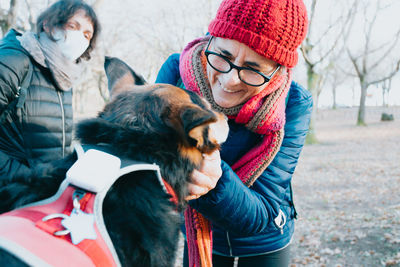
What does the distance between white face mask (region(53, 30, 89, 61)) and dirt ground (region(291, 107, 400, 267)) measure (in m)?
4.62

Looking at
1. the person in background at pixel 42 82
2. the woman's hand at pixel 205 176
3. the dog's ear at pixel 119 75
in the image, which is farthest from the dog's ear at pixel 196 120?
the person in background at pixel 42 82

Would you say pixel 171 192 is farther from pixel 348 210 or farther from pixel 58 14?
pixel 348 210

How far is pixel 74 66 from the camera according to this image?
3312 millimetres

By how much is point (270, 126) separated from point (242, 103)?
283 mm

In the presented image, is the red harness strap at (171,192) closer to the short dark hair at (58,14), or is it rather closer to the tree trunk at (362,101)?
the short dark hair at (58,14)

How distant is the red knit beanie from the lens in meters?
1.67

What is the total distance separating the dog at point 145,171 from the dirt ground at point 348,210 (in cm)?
370

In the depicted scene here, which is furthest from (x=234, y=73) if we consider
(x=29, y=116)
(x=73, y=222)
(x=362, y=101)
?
(x=362, y=101)

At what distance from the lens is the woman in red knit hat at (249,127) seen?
167 centimetres

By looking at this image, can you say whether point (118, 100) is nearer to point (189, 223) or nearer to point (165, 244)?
point (165, 244)

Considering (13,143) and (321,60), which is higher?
(321,60)

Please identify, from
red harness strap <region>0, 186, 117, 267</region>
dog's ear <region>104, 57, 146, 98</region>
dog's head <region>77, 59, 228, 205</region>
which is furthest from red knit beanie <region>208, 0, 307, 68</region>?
red harness strap <region>0, 186, 117, 267</region>

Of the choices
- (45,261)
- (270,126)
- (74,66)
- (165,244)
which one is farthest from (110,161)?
(74,66)

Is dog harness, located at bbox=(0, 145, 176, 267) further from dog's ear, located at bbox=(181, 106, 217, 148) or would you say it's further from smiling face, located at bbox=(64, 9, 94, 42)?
Result: smiling face, located at bbox=(64, 9, 94, 42)
